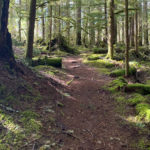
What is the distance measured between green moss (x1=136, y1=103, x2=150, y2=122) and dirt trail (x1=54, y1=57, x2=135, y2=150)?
2.15 ft

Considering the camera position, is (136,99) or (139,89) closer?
(136,99)

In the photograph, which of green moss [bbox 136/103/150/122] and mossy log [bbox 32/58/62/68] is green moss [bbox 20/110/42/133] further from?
mossy log [bbox 32/58/62/68]

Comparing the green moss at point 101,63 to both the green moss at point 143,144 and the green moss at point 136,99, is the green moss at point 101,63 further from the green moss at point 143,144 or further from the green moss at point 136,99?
the green moss at point 143,144

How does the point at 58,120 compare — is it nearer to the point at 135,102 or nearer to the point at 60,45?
the point at 135,102

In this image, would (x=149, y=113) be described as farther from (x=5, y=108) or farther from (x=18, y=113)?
(x=5, y=108)

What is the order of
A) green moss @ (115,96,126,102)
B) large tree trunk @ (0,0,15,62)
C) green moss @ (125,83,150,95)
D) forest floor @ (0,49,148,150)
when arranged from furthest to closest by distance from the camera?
green moss @ (125,83,150,95) < green moss @ (115,96,126,102) < large tree trunk @ (0,0,15,62) < forest floor @ (0,49,148,150)

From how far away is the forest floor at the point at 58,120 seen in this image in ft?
13.3

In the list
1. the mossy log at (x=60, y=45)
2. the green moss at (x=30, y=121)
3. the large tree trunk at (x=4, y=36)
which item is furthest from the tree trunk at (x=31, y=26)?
the mossy log at (x=60, y=45)

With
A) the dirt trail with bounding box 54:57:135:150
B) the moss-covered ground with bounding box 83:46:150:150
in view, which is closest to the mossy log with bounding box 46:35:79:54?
the moss-covered ground with bounding box 83:46:150:150

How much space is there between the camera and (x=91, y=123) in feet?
→ 18.0

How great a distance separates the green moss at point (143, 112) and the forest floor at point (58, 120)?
505mm

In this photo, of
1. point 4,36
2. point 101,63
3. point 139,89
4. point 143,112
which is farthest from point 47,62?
point 143,112

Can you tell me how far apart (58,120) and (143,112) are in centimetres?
270

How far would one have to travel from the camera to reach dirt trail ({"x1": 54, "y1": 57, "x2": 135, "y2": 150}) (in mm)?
4402
